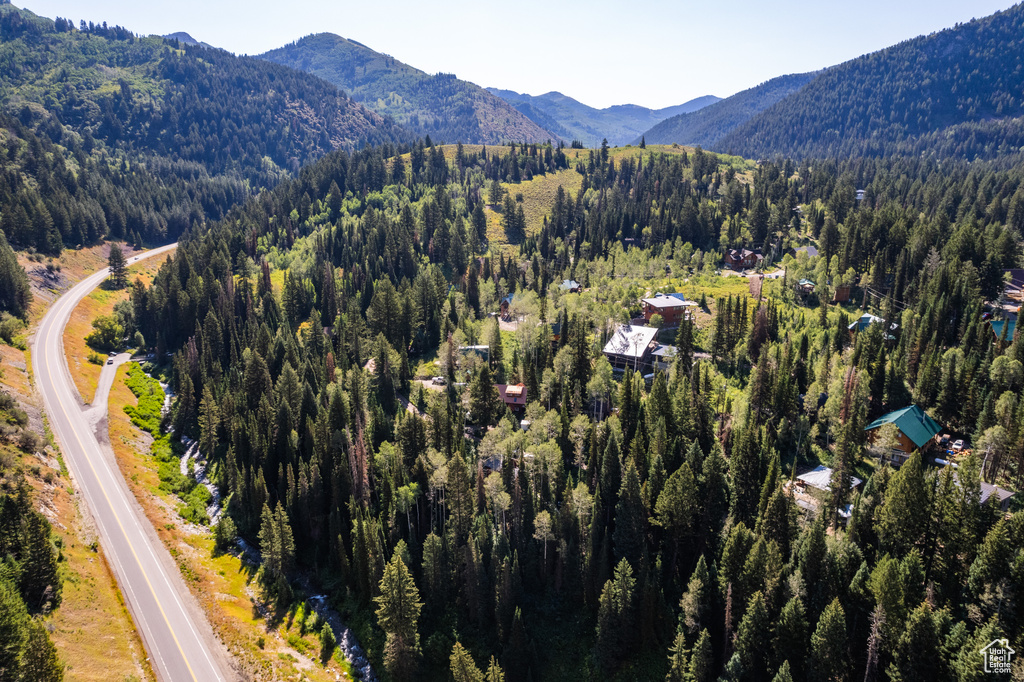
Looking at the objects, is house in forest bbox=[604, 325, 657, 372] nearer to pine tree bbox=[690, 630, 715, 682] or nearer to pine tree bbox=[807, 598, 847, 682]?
pine tree bbox=[690, 630, 715, 682]

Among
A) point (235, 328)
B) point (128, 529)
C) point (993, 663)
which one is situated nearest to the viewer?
point (993, 663)

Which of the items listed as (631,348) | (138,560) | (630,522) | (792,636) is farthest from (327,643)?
(631,348)

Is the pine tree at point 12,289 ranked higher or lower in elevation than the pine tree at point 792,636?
higher

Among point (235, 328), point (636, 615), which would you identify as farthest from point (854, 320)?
point (235, 328)

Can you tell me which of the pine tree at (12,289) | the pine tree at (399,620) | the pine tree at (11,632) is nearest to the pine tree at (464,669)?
the pine tree at (399,620)

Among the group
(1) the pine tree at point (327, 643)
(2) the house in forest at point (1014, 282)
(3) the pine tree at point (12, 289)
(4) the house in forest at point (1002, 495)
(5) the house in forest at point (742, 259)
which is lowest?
(1) the pine tree at point (327, 643)

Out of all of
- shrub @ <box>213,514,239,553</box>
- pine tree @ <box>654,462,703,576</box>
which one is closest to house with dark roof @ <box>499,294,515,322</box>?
shrub @ <box>213,514,239,553</box>

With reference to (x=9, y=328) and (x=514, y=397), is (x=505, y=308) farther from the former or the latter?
(x=9, y=328)

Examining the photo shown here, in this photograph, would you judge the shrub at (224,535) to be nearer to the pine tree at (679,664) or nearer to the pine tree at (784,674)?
the pine tree at (679,664)

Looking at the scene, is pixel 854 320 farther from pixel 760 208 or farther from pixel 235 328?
pixel 235 328
